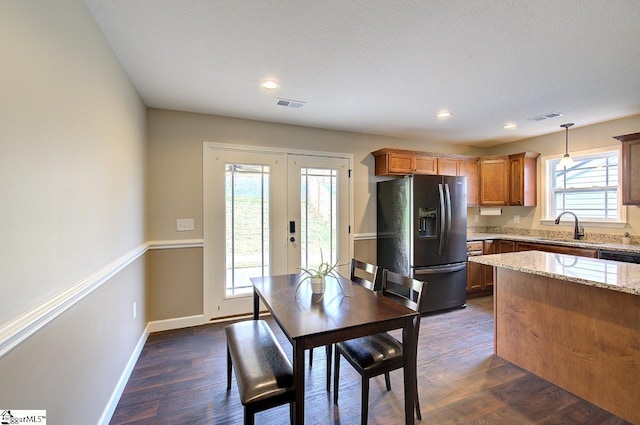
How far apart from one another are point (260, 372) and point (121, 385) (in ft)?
4.52

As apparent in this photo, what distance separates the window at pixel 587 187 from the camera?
376cm

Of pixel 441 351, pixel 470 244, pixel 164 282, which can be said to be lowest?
pixel 441 351

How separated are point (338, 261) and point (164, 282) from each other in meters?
2.18

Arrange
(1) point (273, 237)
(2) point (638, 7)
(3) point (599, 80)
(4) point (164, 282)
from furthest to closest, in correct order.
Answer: (1) point (273, 237) → (4) point (164, 282) → (3) point (599, 80) → (2) point (638, 7)

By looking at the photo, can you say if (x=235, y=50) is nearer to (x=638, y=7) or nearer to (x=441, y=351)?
(x=638, y=7)

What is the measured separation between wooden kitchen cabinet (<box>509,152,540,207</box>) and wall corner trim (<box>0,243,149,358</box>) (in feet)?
17.0

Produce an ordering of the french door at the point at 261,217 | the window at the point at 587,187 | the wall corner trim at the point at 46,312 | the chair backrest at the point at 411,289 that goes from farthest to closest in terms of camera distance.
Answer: the window at the point at 587,187 → the french door at the point at 261,217 → the chair backrest at the point at 411,289 → the wall corner trim at the point at 46,312

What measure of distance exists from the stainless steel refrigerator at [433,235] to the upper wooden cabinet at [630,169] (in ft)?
5.50

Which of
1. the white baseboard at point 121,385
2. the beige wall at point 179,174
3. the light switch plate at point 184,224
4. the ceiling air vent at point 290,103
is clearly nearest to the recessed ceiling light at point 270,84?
the ceiling air vent at point 290,103

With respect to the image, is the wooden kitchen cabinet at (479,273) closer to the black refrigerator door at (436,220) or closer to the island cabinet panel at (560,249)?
the island cabinet panel at (560,249)

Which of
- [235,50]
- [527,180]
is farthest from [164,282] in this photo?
[527,180]

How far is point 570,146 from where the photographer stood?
4121mm

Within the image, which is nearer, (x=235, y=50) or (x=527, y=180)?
(x=235, y=50)

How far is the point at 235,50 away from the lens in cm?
206
